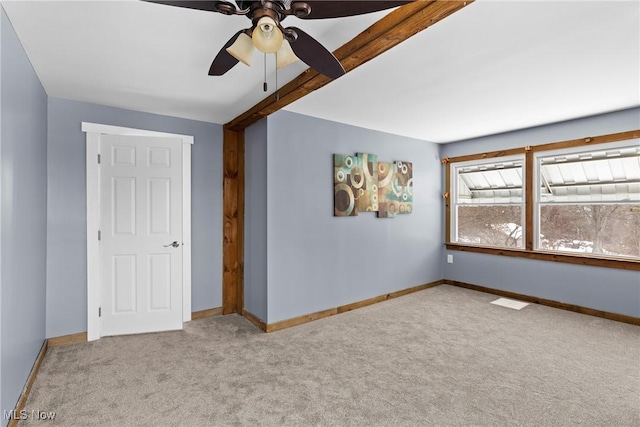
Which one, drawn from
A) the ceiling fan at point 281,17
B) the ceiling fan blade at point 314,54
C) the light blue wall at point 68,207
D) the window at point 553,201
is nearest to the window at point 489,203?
the window at point 553,201

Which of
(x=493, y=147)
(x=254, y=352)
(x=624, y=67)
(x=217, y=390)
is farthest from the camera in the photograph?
(x=493, y=147)

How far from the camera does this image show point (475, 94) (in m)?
3.10

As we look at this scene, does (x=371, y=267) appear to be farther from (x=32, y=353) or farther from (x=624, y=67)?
(x=32, y=353)

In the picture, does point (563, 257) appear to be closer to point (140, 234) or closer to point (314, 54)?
point (314, 54)

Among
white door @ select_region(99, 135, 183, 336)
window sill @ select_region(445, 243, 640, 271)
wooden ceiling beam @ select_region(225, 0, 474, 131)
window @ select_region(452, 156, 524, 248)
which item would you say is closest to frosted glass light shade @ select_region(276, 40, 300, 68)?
wooden ceiling beam @ select_region(225, 0, 474, 131)

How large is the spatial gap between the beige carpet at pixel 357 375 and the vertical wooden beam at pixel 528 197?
1.16 meters

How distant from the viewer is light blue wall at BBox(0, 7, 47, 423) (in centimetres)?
180

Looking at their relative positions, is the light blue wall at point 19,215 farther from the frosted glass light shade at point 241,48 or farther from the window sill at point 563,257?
the window sill at point 563,257

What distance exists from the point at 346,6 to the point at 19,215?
242 centimetres

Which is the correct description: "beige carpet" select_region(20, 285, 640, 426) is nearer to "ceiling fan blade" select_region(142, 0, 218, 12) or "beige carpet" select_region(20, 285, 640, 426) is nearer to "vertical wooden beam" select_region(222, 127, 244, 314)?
"vertical wooden beam" select_region(222, 127, 244, 314)

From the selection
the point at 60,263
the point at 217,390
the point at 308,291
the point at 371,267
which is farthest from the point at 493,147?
the point at 60,263

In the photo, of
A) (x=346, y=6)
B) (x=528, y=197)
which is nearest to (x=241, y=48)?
(x=346, y=6)

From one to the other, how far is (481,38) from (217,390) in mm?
3051

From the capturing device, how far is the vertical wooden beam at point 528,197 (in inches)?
173
